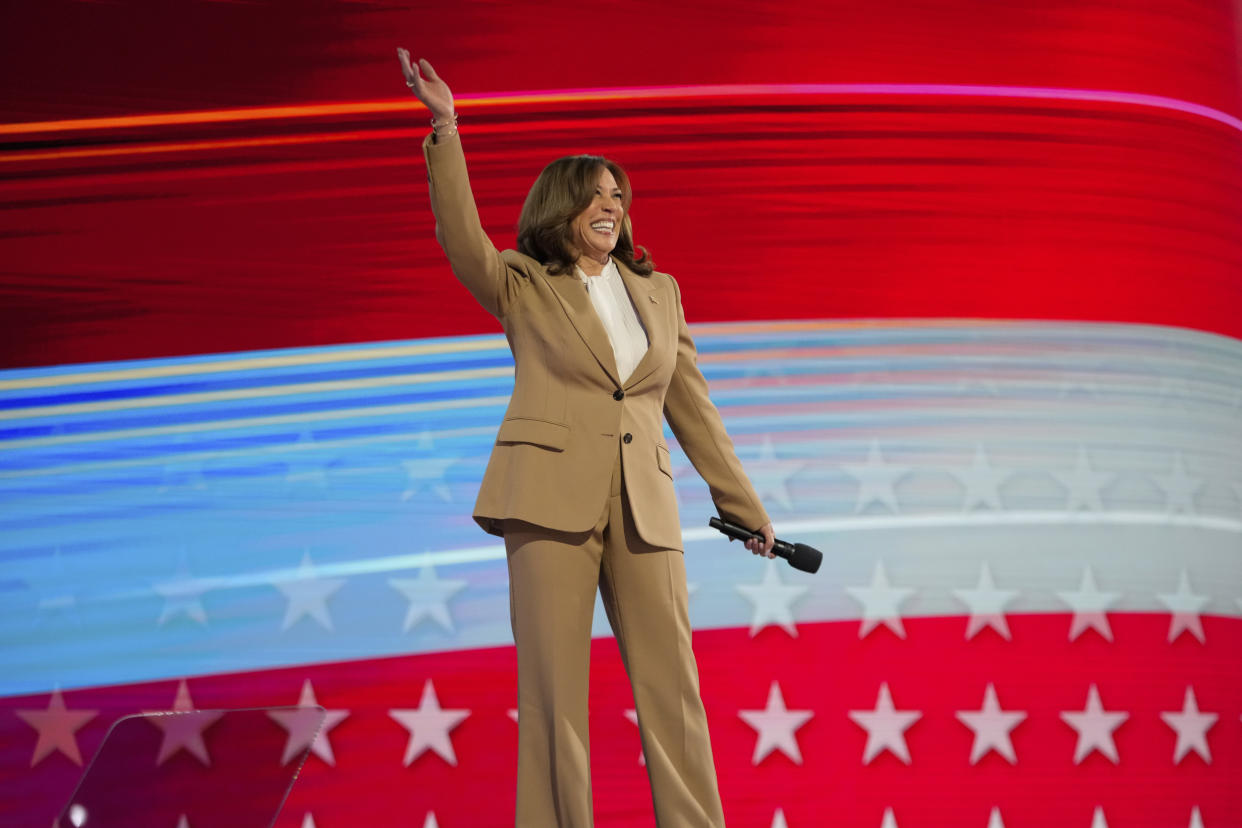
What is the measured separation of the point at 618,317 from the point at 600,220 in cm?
16

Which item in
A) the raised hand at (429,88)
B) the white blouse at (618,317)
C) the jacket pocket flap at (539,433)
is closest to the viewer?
the raised hand at (429,88)

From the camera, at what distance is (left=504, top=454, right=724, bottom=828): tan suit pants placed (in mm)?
1842

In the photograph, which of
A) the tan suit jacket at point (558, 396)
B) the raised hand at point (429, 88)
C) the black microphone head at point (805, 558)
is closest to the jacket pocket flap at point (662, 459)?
the tan suit jacket at point (558, 396)

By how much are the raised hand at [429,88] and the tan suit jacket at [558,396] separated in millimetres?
43

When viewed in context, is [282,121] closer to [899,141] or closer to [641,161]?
[641,161]

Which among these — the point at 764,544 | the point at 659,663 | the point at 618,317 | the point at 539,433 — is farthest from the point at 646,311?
the point at 659,663

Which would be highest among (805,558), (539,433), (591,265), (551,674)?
(591,265)

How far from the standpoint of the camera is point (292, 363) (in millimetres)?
2707

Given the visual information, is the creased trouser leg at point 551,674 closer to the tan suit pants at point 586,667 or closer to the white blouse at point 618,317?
the tan suit pants at point 586,667

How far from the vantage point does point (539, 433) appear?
73.5 inches

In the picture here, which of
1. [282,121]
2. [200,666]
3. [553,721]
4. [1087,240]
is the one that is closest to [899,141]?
Result: [1087,240]

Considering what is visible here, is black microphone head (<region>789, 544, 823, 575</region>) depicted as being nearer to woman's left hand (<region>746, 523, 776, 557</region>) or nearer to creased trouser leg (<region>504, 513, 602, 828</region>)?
woman's left hand (<region>746, 523, 776, 557</region>)

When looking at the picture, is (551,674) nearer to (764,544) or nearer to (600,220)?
(764,544)

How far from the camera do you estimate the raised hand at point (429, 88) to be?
1.75 meters
